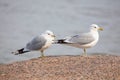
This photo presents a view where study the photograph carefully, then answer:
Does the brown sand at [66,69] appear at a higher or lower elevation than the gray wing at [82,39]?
lower

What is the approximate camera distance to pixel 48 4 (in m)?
26.8

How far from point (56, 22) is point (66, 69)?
12.4m

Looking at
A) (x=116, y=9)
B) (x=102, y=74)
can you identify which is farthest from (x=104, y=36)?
(x=102, y=74)

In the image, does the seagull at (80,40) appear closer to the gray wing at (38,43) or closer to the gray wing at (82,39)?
the gray wing at (82,39)

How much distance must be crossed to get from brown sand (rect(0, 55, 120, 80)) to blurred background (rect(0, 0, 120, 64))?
19.7 ft

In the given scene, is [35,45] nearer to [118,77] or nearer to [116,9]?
[118,77]

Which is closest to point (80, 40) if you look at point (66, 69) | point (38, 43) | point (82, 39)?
point (82, 39)

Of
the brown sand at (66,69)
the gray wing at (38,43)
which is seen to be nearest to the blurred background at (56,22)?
the gray wing at (38,43)

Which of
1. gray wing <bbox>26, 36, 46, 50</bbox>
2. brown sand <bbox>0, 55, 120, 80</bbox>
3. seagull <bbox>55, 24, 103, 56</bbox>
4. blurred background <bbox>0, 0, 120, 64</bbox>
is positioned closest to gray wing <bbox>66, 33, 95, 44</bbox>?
seagull <bbox>55, 24, 103, 56</bbox>

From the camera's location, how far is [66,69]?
32.5 ft

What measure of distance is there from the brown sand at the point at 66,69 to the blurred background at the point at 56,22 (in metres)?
6.01

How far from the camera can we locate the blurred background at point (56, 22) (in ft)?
59.1

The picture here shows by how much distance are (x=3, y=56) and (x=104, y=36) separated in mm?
4405

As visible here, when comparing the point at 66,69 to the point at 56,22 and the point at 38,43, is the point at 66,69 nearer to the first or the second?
the point at 38,43
